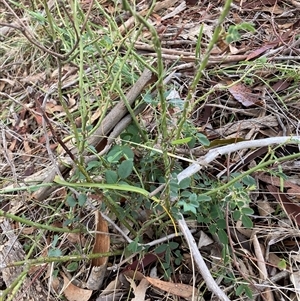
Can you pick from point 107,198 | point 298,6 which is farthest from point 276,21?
point 107,198

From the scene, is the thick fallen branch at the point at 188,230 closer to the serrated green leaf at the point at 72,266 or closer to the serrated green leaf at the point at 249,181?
the serrated green leaf at the point at 249,181

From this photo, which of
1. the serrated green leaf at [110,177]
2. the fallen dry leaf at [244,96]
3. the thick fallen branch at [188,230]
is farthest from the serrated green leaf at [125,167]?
the fallen dry leaf at [244,96]

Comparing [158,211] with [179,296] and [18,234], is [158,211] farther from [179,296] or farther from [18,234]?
[18,234]

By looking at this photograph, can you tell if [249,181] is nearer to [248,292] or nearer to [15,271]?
[248,292]

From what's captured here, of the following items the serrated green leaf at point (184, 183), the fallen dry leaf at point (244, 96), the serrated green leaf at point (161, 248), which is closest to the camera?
the serrated green leaf at point (184, 183)

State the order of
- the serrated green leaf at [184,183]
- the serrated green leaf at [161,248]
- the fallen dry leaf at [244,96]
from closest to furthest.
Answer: the serrated green leaf at [184,183] < the serrated green leaf at [161,248] < the fallen dry leaf at [244,96]

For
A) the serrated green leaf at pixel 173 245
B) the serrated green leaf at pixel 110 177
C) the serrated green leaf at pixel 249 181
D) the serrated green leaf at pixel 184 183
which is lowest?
the serrated green leaf at pixel 173 245

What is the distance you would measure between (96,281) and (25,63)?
3.46ft

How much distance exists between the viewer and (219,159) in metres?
1.09

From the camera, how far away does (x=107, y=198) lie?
92 cm

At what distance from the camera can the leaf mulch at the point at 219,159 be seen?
98 centimetres

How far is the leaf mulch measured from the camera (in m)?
0.98

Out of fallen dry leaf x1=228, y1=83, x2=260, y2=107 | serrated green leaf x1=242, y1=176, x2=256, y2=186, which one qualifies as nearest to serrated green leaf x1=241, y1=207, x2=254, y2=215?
serrated green leaf x1=242, y1=176, x2=256, y2=186

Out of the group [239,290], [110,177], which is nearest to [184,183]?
[110,177]
